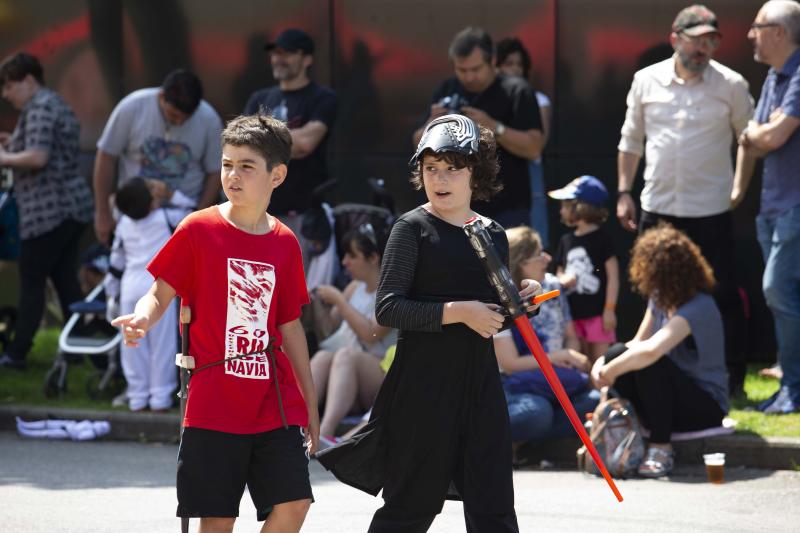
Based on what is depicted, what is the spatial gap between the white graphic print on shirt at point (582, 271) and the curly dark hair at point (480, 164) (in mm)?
4250

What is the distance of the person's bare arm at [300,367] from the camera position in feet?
17.3

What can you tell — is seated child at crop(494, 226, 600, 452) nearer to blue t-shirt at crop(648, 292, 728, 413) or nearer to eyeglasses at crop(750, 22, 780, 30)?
blue t-shirt at crop(648, 292, 728, 413)

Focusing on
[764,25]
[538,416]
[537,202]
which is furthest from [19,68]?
[764,25]

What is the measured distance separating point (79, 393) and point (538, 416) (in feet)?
12.6

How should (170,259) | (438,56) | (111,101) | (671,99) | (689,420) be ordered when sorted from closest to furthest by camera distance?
1. (170,259)
2. (689,420)
3. (671,99)
4. (438,56)
5. (111,101)

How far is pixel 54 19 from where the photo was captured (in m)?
13.6

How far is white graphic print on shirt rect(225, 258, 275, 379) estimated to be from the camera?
16.6 ft

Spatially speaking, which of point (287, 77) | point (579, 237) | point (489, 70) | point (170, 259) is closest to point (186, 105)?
point (287, 77)

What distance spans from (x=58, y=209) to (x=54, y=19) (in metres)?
2.97

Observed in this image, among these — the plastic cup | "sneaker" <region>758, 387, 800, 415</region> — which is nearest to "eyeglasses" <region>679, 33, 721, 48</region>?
"sneaker" <region>758, 387, 800, 415</region>

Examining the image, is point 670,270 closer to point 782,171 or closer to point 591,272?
point 782,171

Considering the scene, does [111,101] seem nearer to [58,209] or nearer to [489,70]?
[58,209]

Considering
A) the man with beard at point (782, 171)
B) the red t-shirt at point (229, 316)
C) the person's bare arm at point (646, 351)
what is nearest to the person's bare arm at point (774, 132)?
the man with beard at point (782, 171)

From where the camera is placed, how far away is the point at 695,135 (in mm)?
9430
